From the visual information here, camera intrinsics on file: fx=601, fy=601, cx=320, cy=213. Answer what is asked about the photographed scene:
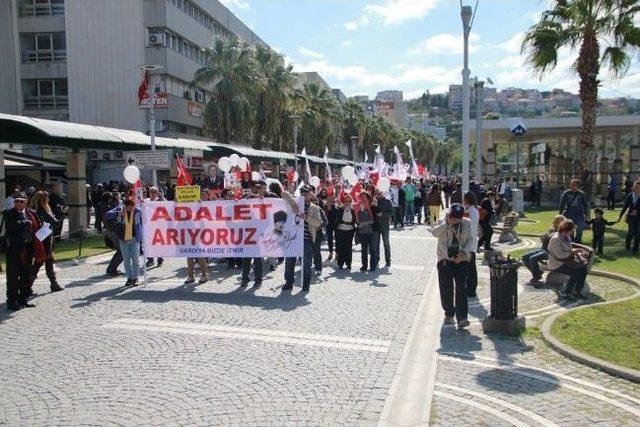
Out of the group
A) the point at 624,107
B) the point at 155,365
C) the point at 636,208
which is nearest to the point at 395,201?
the point at 636,208

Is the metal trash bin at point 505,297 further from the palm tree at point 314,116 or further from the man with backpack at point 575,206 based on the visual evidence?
the palm tree at point 314,116

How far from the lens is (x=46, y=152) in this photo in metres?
38.0

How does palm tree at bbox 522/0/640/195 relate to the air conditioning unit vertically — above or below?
below

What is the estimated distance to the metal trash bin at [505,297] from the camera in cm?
788

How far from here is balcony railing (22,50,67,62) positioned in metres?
43.1

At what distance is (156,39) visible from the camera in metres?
44.5

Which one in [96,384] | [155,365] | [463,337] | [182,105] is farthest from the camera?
[182,105]

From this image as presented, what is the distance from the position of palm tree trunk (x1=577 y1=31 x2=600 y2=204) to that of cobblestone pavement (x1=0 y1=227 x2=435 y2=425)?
14.7 m

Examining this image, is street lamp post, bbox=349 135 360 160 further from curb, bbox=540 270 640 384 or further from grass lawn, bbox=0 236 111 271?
curb, bbox=540 270 640 384

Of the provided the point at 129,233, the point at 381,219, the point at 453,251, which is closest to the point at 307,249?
the point at 381,219

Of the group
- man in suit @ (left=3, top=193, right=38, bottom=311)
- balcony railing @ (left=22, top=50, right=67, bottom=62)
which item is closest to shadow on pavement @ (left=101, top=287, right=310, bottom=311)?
man in suit @ (left=3, top=193, right=38, bottom=311)

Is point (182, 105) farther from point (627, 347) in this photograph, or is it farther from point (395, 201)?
point (627, 347)

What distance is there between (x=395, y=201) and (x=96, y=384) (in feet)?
58.1

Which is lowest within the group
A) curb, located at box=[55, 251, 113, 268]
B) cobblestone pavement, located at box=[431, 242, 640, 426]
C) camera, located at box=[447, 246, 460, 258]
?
cobblestone pavement, located at box=[431, 242, 640, 426]
